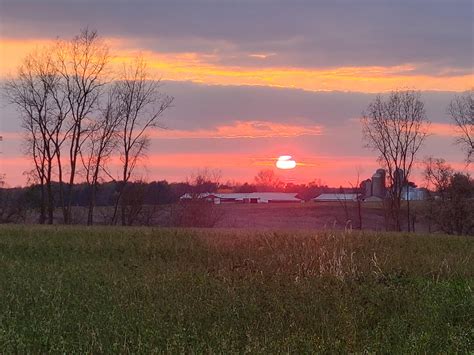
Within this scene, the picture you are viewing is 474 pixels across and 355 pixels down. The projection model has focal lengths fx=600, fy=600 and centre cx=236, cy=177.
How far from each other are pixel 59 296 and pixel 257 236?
33.6 feet

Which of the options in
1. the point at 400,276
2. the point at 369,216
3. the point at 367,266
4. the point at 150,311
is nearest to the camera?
the point at 150,311

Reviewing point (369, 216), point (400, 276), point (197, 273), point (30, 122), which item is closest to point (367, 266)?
point (400, 276)

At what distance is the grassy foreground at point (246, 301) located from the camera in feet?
26.0

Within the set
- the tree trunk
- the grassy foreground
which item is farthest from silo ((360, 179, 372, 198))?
the grassy foreground

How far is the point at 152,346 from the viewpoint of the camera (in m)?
7.61

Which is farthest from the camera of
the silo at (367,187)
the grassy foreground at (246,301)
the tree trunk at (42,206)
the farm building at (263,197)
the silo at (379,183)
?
the farm building at (263,197)

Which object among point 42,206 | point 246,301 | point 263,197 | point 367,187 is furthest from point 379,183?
point 246,301

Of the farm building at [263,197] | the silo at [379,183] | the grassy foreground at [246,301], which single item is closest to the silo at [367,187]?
the silo at [379,183]

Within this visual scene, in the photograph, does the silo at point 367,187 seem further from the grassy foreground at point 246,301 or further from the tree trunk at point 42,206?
the grassy foreground at point 246,301

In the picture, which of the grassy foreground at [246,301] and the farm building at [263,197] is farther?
the farm building at [263,197]

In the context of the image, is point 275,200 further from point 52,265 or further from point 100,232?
point 52,265

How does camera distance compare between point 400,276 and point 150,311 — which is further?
point 400,276

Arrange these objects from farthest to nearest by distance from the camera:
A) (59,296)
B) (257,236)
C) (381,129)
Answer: (381,129) → (257,236) → (59,296)

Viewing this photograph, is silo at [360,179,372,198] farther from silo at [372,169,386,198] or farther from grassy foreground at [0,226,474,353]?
grassy foreground at [0,226,474,353]
